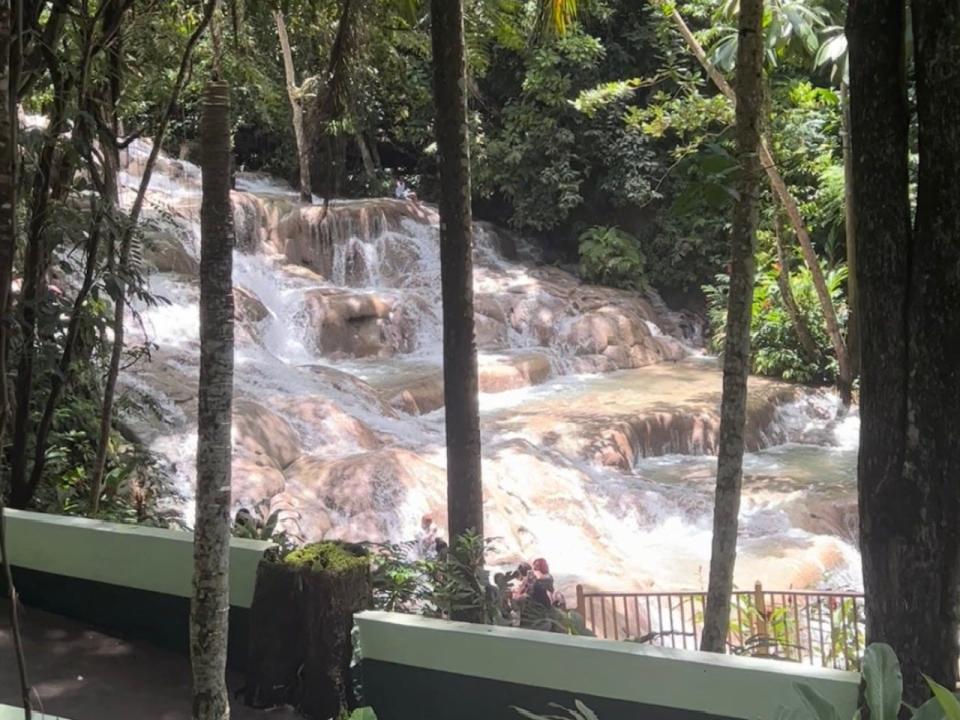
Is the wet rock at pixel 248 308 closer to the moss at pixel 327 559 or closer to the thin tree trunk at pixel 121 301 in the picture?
the thin tree trunk at pixel 121 301

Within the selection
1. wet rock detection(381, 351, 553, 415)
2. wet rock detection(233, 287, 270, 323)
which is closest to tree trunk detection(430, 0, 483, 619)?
wet rock detection(381, 351, 553, 415)

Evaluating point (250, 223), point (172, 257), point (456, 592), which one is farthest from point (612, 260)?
point (456, 592)

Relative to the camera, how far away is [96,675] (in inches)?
172

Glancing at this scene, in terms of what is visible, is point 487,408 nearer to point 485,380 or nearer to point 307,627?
point 485,380

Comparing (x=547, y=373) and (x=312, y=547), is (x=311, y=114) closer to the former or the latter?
(x=312, y=547)

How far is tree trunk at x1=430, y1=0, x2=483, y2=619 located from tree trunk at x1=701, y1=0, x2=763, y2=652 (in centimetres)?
151

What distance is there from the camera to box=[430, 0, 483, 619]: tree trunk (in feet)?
17.3

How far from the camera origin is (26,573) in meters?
4.98

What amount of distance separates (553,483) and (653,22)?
45.6 ft

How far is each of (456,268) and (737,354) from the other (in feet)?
5.64

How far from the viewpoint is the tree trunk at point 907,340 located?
2.78 metres

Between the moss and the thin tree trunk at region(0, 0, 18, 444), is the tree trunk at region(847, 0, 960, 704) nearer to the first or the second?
the moss

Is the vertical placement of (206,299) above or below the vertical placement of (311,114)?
below

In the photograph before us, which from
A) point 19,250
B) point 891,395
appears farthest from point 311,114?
point 891,395
